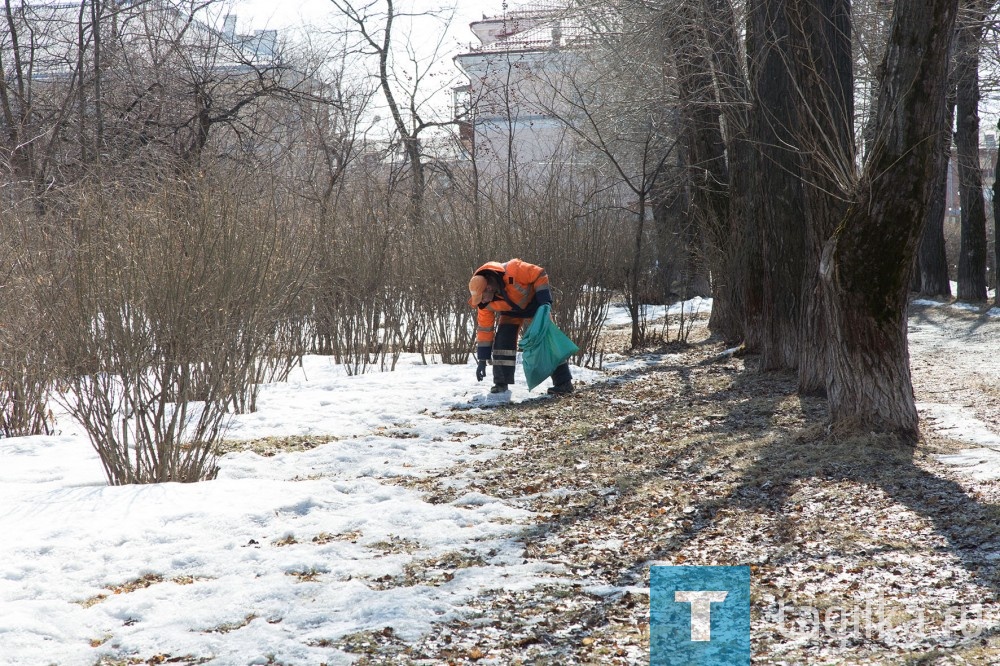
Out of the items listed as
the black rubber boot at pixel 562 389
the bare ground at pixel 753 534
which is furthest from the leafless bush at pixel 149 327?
the black rubber boot at pixel 562 389

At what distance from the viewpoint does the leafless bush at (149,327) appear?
567 centimetres

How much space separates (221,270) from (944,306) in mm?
15070

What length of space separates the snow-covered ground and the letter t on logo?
643 millimetres

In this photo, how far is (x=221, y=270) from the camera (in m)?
6.24

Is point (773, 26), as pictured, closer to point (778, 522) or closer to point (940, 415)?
point (940, 415)

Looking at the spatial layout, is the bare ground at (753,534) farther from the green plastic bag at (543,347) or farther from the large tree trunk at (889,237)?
A: the green plastic bag at (543,347)

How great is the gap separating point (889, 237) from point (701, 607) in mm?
3213

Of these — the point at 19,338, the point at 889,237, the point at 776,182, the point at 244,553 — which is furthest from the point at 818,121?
the point at 19,338

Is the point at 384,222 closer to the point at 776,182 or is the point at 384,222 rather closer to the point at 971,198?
the point at 776,182

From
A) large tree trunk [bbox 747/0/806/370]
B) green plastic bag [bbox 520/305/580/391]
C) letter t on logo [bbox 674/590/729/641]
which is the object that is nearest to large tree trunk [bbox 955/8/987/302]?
large tree trunk [bbox 747/0/806/370]

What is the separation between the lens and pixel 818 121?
Answer: 7617mm

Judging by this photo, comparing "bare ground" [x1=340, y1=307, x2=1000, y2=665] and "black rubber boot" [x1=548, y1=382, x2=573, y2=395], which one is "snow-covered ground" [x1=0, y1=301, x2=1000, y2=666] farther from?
"black rubber boot" [x1=548, y1=382, x2=573, y2=395]

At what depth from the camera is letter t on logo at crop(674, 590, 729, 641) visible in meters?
3.64

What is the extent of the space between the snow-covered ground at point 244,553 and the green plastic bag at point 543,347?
7.80ft
